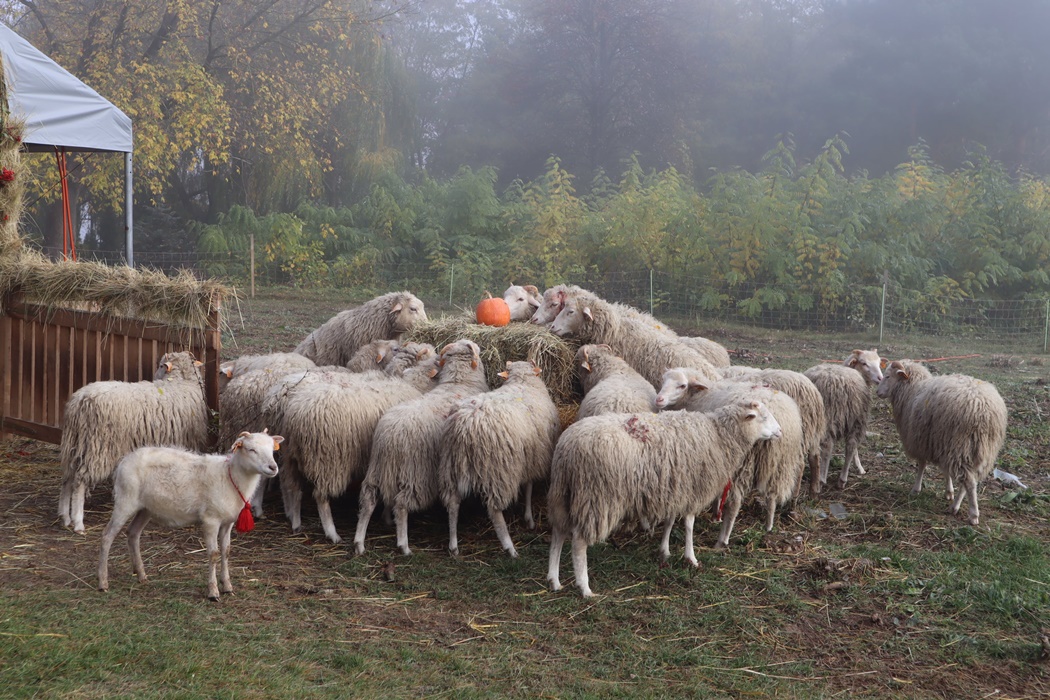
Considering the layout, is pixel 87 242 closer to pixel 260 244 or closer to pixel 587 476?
pixel 260 244

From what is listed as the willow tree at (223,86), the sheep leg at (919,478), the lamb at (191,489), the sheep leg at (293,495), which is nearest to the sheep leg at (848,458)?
the sheep leg at (919,478)

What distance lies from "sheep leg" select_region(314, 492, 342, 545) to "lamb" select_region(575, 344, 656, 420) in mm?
1708

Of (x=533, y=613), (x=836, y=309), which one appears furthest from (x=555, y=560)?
(x=836, y=309)

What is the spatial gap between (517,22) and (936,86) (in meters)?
17.1

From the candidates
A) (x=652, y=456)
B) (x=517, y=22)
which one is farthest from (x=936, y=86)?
(x=652, y=456)

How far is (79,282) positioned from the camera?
6.61 meters

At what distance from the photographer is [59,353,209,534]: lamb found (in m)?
5.47

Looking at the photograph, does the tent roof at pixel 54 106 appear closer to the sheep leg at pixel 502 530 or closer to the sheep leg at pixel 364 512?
the sheep leg at pixel 364 512

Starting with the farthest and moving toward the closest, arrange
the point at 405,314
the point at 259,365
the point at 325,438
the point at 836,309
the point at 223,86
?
the point at 223,86 < the point at 836,309 < the point at 405,314 < the point at 259,365 < the point at 325,438

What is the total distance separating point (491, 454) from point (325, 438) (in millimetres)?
1061

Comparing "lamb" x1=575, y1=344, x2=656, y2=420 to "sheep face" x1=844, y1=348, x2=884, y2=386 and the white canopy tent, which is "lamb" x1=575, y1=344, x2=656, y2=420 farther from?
the white canopy tent

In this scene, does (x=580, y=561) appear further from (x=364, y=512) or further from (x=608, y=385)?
(x=608, y=385)

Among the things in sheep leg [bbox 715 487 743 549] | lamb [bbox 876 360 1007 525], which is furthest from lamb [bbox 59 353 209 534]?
lamb [bbox 876 360 1007 525]

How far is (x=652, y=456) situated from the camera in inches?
193
